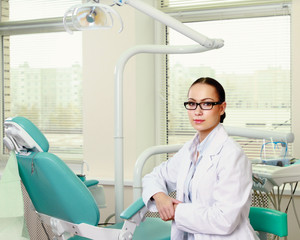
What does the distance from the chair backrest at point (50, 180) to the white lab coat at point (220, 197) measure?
432mm

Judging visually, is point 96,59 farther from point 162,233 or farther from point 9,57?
point 162,233

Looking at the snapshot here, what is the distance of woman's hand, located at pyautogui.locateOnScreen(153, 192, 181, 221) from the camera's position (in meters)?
1.71

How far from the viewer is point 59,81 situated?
12.1 feet

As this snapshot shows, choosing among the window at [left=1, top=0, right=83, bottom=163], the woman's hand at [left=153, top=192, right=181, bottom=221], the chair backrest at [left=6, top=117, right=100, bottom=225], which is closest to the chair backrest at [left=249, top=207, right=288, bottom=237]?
the woman's hand at [left=153, top=192, right=181, bottom=221]

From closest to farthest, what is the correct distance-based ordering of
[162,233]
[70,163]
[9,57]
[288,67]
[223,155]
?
[223,155]
[162,233]
[288,67]
[70,163]
[9,57]

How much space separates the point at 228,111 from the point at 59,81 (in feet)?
4.68

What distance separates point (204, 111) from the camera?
1.66 meters

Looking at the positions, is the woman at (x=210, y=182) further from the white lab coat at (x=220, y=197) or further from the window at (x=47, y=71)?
the window at (x=47, y=71)

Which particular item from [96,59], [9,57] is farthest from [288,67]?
[9,57]

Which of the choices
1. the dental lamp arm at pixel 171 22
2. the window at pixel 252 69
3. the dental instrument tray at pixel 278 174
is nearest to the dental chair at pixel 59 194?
the dental instrument tray at pixel 278 174

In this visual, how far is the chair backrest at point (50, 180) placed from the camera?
1.90 metres

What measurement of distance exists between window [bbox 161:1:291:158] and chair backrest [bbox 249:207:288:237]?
1158mm

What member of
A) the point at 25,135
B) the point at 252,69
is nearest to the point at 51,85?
the point at 252,69

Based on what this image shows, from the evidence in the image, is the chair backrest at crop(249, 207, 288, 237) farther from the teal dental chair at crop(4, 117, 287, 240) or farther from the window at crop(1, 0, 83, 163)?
the window at crop(1, 0, 83, 163)
